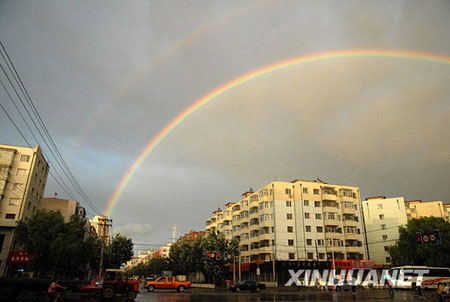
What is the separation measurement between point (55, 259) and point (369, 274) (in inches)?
2398

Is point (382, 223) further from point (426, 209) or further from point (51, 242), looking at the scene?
point (51, 242)

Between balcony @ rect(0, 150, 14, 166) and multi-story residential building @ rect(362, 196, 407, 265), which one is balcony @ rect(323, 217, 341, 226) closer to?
multi-story residential building @ rect(362, 196, 407, 265)

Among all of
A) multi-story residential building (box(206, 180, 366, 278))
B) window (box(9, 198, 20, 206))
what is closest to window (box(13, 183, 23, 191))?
window (box(9, 198, 20, 206))

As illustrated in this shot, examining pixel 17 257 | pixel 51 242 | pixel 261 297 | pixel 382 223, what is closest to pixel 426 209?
pixel 382 223

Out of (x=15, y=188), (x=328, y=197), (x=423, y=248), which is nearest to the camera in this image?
(x=15, y=188)

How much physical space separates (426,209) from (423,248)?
1920 inches

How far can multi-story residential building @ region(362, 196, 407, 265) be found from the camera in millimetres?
78938

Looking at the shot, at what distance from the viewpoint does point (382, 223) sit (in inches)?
3292

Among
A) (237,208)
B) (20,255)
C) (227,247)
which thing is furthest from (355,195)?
(20,255)

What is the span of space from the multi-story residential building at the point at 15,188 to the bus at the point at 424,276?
6129 centimetres

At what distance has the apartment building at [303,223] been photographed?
221ft

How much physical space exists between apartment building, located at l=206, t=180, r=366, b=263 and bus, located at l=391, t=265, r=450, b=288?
58.9ft

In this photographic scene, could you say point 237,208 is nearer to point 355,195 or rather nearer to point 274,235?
point 274,235

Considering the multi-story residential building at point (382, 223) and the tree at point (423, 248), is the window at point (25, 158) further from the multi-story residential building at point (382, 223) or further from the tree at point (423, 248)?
the multi-story residential building at point (382, 223)
